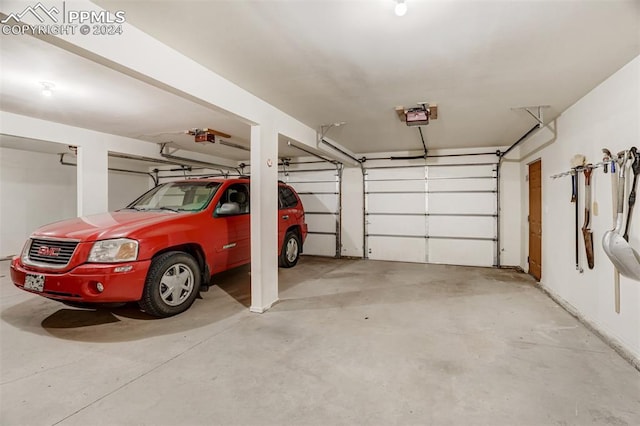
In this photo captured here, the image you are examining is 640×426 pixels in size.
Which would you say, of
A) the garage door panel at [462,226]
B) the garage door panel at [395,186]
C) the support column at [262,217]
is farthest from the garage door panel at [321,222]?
the support column at [262,217]

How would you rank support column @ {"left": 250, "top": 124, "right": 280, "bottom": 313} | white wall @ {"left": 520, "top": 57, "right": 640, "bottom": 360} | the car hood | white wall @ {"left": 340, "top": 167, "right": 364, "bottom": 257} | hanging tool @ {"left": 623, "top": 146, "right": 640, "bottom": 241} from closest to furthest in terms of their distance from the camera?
hanging tool @ {"left": 623, "top": 146, "right": 640, "bottom": 241}
white wall @ {"left": 520, "top": 57, "right": 640, "bottom": 360}
the car hood
support column @ {"left": 250, "top": 124, "right": 280, "bottom": 313}
white wall @ {"left": 340, "top": 167, "right": 364, "bottom": 257}

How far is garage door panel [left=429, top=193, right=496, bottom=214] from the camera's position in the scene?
6285mm

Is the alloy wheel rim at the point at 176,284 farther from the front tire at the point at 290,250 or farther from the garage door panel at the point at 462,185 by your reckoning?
the garage door panel at the point at 462,185

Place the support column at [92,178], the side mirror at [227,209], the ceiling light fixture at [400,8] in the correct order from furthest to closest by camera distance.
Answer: the support column at [92,178] < the side mirror at [227,209] < the ceiling light fixture at [400,8]

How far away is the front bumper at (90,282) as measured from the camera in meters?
2.79

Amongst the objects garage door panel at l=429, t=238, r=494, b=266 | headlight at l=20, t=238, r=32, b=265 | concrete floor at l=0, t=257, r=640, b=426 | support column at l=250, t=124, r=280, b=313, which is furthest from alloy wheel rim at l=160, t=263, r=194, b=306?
garage door panel at l=429, t=238, r=494, b=266

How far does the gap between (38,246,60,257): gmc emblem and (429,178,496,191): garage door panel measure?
641cm

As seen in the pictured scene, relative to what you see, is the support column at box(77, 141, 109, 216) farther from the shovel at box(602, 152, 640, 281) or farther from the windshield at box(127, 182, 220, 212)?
the shovel at box(602, 152, 640, 281)

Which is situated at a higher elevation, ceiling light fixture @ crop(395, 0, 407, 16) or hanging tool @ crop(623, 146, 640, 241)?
ceiling light fixture @ crop(395, 0, 407, 16)

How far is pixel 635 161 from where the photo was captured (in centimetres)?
242

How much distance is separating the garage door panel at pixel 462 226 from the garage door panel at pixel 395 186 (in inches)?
30.6

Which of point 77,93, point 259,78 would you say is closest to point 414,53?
point 259,78

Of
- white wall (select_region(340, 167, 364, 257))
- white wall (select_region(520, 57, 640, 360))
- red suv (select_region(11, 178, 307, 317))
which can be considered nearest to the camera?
white wall (select_region(520, 57, 640, 360))

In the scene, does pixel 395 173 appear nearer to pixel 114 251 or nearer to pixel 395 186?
pixel 395 186
